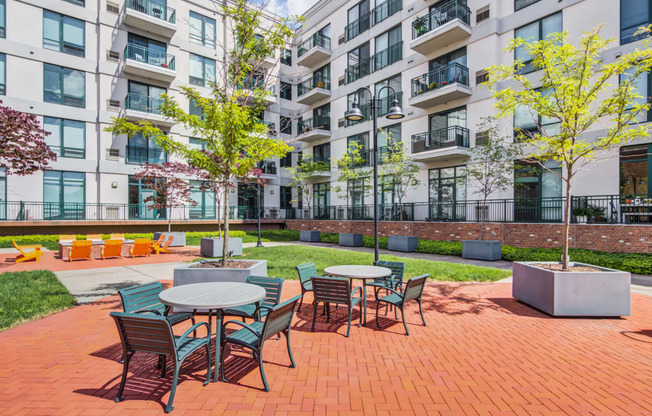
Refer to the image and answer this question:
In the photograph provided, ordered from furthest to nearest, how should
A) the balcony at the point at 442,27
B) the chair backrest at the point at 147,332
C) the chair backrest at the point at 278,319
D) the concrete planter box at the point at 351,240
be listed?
1. the concrete planter box at the point at 351,240
2. the balcony at the point at 442,27
3. the chair backrest at the point at 278,319
4. the chair backrest at the point at 147,332

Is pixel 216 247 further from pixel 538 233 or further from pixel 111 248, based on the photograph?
pixel 538 233

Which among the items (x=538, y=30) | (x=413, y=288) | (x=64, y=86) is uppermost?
(x=538, y=30)

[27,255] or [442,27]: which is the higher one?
[442,27]

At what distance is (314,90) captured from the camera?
2680 cm

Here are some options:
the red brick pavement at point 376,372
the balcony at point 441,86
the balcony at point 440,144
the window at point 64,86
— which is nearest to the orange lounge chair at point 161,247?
the red brick pavement at point 376,372

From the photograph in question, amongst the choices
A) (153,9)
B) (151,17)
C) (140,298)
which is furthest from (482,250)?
(153,9)

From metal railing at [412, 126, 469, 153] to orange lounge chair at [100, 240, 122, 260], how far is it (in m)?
16.0

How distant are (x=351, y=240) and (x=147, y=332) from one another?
54.1 ft

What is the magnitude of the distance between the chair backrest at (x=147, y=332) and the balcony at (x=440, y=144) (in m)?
16.4

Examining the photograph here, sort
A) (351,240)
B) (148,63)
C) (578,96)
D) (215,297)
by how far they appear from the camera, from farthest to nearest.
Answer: (148,63)
(351,240)
(578,96)
(215,297)

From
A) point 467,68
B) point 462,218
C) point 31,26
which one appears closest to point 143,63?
point 31,26

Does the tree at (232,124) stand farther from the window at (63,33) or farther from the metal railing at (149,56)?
the window at (63,33)

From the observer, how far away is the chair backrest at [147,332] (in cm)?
307

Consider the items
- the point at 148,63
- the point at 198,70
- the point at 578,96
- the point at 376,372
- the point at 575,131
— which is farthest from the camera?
the point at 198,70
